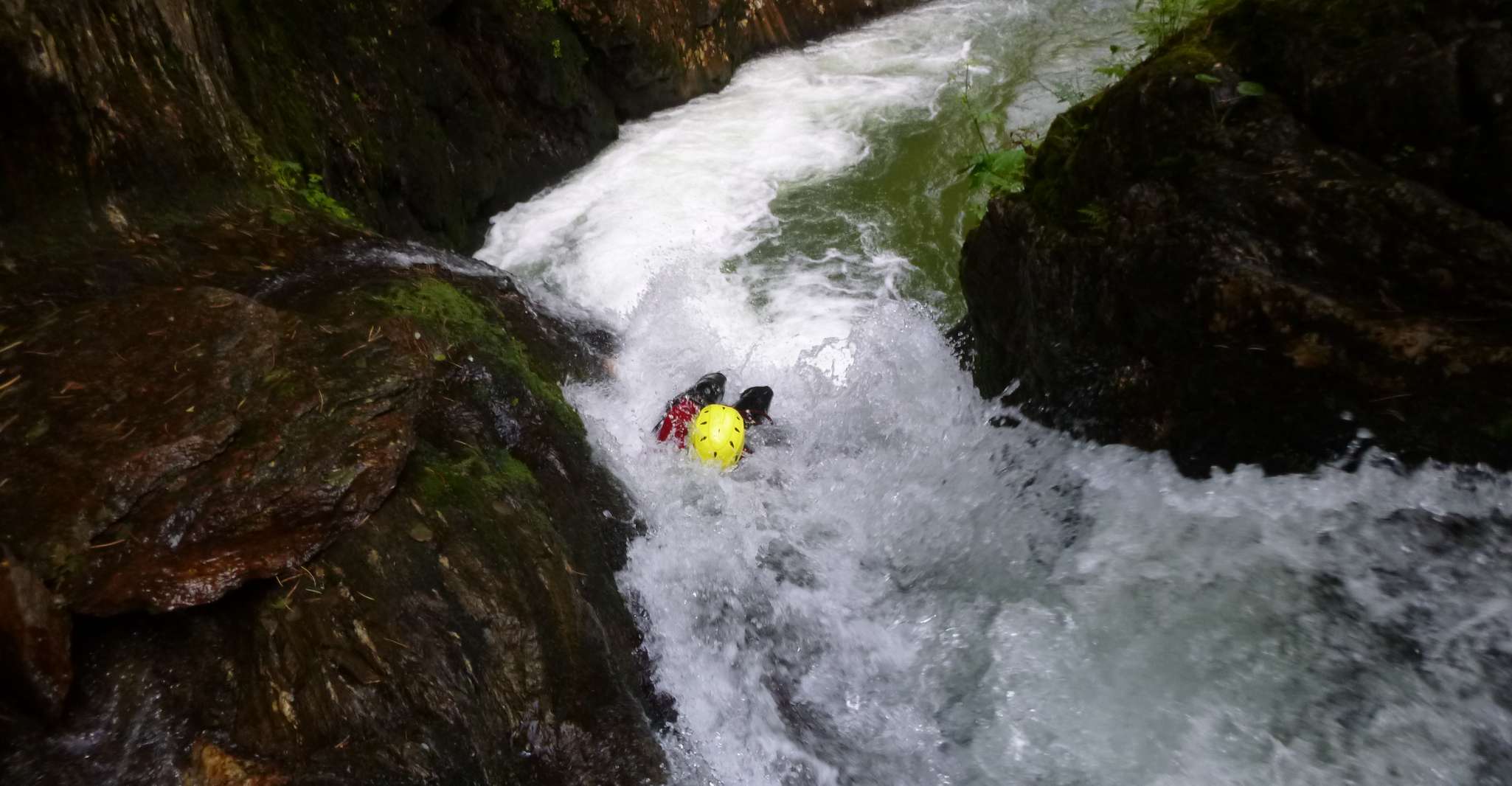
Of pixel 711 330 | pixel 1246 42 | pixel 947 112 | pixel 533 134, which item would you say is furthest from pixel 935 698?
pixel 947 112

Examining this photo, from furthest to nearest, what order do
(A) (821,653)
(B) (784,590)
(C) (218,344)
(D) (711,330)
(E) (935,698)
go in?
1. (D) (711,330)
2. (B) (784,590)
3. (A) (821,653)
4. (E) (935,698)
5. (C) (218,344)

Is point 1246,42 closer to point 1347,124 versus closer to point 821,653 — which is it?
point 1347,124

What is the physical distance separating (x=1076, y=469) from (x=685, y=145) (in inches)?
332

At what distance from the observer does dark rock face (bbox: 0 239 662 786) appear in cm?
230

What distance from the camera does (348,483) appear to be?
2850 mm

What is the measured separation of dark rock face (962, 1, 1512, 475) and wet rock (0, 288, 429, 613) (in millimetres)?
3105

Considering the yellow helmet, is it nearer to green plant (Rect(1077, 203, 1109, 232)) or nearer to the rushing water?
the rushing water

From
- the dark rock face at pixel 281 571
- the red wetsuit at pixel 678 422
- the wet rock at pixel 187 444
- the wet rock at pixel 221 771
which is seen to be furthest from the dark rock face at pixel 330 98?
the red wetsuit at pixel 678 422

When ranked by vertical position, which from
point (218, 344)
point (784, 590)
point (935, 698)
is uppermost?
point (218, 344)

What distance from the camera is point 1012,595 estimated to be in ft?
12.2

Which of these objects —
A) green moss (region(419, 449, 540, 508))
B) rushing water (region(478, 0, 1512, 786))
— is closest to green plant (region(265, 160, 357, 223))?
rushing water (region(478, 0, 1512, 786))

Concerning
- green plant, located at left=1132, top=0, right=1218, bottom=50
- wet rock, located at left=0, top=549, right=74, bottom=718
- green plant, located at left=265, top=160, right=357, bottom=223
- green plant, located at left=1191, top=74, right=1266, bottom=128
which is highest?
green plant, located at left=265, top=160, right=357, bottom=223

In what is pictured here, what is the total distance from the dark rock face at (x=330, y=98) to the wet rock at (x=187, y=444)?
1.06m

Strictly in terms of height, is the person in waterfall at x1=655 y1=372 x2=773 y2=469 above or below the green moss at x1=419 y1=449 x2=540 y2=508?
below
